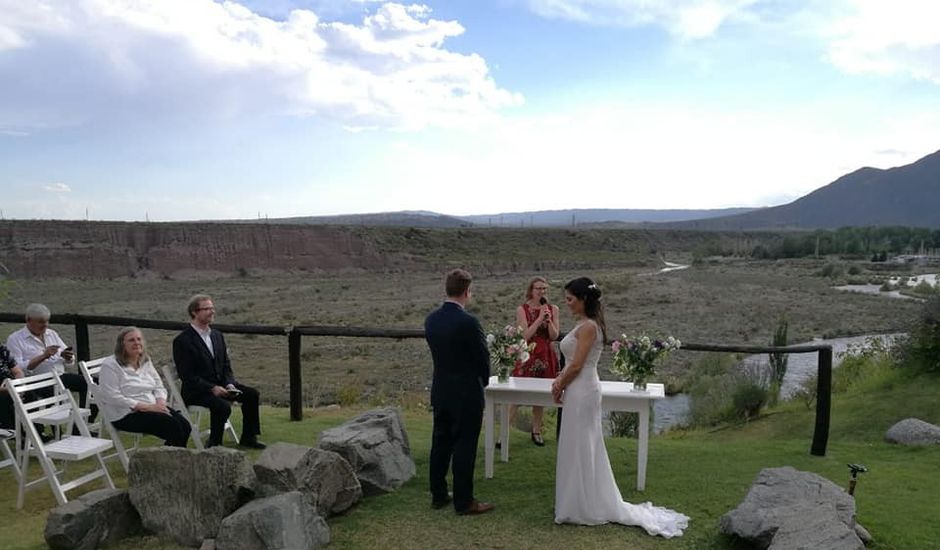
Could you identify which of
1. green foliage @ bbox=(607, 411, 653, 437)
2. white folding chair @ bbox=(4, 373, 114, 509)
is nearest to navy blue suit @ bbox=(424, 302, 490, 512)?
white folding chair @ bbox=(4, 373, 114, 509)

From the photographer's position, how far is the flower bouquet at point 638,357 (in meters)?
6.50

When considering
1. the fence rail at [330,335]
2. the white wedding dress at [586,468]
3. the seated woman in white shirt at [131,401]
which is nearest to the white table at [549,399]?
the white wedding dress at [586,468]

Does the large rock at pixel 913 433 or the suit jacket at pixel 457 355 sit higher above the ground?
the suit jacket at pixel 457 355

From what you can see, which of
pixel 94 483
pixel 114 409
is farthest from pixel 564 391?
pixel 94 483

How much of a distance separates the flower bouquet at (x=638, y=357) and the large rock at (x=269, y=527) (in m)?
3.07

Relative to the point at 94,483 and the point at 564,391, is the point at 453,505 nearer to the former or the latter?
the point at 564,391

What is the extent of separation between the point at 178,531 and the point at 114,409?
1693 millimetres

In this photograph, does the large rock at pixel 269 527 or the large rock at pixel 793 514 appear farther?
the large rock at pixel 269 527

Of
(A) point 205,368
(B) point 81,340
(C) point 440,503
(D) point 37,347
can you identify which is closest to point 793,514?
(C) point 440,503

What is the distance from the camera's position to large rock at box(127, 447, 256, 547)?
538cm

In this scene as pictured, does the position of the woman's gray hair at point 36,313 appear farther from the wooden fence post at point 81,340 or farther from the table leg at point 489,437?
the table leg at point 489,437

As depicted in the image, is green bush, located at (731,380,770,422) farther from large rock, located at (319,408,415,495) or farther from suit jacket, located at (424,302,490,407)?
suit jacket, located at (424,302,490,407)

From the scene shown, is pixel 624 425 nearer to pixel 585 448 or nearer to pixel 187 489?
pixel 585 448

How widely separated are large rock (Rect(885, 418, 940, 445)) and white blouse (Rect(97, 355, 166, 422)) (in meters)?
7.84
